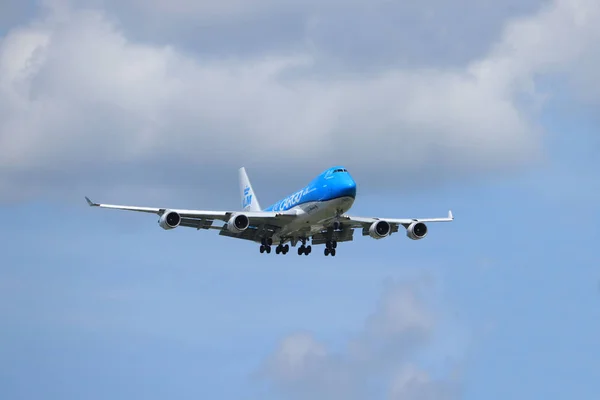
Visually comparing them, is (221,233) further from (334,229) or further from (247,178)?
(247,178)

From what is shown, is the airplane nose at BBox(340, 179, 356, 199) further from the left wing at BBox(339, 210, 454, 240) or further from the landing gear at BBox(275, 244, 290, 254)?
the landing gear at BBox(275, 244, 290, 254)

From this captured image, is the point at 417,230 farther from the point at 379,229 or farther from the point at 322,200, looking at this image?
the point at 322,200

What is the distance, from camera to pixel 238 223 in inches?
3863

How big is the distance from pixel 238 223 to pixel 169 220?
226 inches

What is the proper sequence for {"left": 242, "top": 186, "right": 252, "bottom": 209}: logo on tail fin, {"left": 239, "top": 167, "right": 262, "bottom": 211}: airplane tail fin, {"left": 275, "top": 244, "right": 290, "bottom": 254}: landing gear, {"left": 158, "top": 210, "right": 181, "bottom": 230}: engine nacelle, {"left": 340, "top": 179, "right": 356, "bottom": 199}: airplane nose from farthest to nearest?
{"left": 242, "top": 186, "right": 252, "bottom": 209}: logo on tail fin
{"left": 239, "top": 167, "right": 262, "bottom": 211}: airplane tail fin
{"left": 275, "top": 244, "right": 290, "bottom": 254}: landing gear
{"left": 158, "top": 210, "right": 181, "bottom": 230}: engine nacelle
{"left": 340, "top": 179, "right": 356, "bottom": 199}: airplane nose

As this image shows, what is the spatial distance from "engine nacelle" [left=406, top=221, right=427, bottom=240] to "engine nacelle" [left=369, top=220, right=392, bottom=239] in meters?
2.75

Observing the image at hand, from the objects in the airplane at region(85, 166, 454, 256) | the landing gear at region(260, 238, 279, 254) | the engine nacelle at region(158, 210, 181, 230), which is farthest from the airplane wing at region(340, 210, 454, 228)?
the engine nacelle at region(158, 210, 181, 230)

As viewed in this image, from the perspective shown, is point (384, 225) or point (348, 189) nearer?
point (348, 189)

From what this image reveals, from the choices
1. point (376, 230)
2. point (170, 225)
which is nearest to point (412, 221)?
point (376, 230)

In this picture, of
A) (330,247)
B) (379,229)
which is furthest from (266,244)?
(379,229)

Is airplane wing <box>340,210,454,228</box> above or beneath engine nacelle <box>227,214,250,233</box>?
above

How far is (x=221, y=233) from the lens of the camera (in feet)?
339

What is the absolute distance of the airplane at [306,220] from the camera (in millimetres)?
94000

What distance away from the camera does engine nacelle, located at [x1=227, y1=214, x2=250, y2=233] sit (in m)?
98.0
